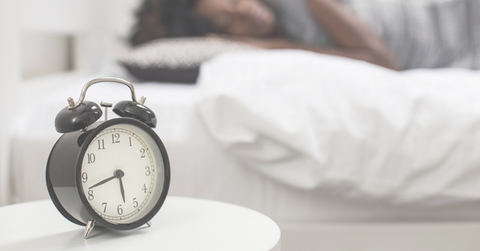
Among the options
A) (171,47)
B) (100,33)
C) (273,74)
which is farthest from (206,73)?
(100,33)

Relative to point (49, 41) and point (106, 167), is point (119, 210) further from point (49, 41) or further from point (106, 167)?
point (49, 41)

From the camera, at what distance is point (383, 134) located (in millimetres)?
730

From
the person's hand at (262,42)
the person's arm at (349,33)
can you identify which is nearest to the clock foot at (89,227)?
the person's hand at (262,42)

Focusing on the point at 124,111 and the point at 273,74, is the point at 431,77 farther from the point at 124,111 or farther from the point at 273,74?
the point at 124,111

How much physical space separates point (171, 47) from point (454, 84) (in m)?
0.77

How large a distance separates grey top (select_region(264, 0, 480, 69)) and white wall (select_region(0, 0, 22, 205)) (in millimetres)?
1185

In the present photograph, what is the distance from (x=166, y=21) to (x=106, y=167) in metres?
1.53

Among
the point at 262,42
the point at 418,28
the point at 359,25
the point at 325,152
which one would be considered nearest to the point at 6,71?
the point at 325,152

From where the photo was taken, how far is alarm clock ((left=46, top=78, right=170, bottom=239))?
1.47ft

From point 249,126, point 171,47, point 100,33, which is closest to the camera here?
point 249,126

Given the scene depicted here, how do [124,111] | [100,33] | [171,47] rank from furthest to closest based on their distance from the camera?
[100,33], [171,47], [124,111]

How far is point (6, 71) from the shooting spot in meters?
0.77

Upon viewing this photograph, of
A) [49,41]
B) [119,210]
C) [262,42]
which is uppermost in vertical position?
[119,210]

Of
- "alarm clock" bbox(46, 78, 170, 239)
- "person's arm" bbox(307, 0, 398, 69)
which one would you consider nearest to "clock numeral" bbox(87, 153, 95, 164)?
"alarm clock" bbox(46, 78, 170, 239)
